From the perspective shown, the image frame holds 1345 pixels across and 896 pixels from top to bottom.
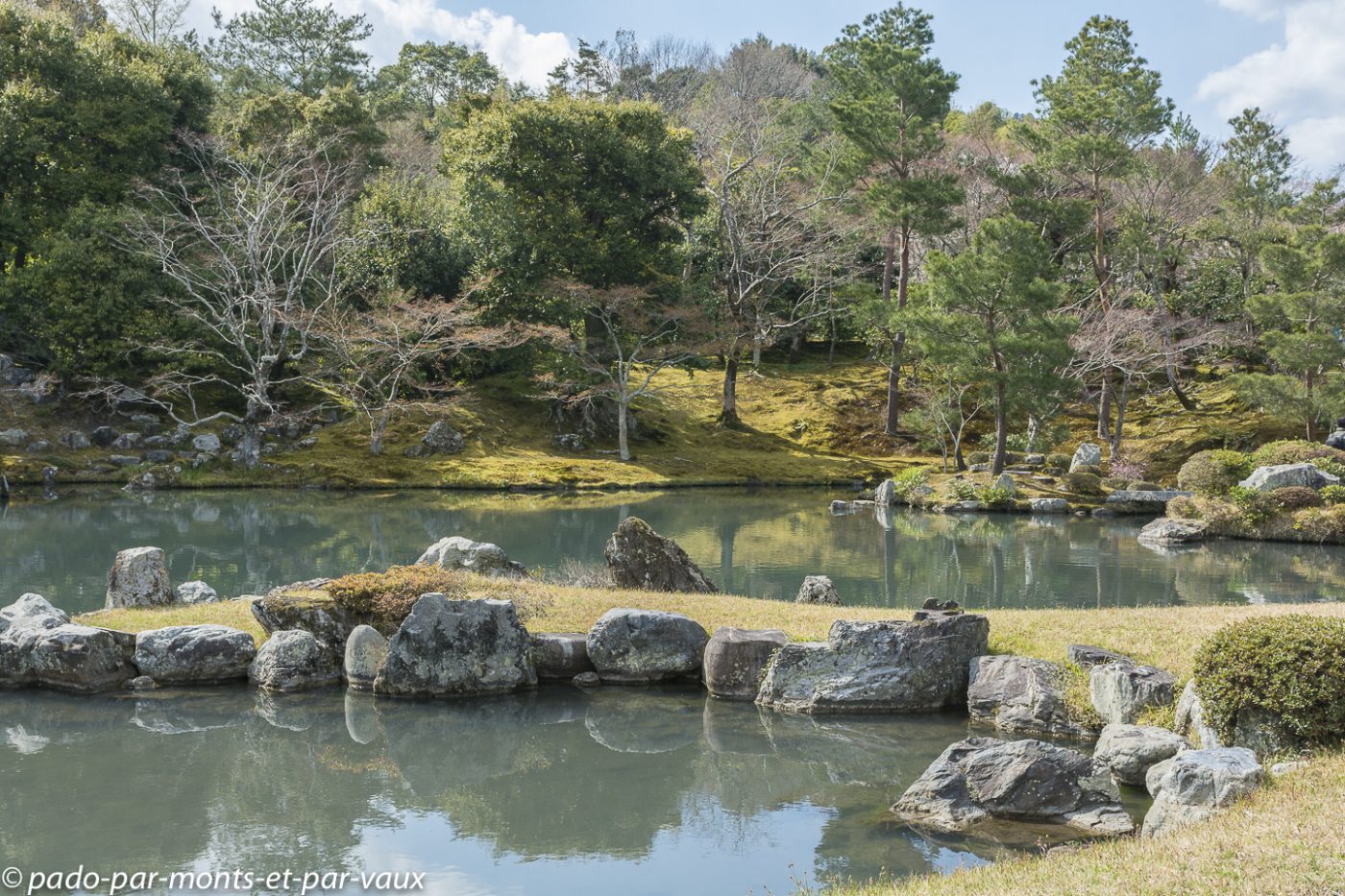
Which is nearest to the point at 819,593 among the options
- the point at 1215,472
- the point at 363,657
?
the point at 363,657

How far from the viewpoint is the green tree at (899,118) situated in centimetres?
3406

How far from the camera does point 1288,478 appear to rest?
83.5 feet

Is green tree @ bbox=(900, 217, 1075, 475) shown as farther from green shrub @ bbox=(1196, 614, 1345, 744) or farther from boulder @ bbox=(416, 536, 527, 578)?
green shrub @ bbox=(1196, 614, 1345, 744)

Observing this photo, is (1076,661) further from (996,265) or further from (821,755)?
(996,265)

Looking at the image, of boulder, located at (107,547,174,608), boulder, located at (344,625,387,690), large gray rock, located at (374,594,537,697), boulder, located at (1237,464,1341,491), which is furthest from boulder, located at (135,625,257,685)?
boulder, located at (1237,464,1341,491)

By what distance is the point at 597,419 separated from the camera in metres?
37.3

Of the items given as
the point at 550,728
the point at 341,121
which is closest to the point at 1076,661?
the point at 550,728

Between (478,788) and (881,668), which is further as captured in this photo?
(881,668)

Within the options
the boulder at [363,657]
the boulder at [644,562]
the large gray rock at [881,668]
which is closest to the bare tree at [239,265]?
the boulder at [644,562]

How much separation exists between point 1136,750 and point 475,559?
28.0 feet

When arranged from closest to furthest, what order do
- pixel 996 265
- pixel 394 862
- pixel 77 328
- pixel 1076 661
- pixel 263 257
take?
pixel 394 862
pixel 1076 661
pixel 996 265
pixel 77 328
pixel 263 257

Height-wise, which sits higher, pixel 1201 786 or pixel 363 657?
pixel 1201 786

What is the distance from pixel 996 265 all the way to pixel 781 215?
12.9m

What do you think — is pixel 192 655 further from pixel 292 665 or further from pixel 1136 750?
pixel 1136 750
